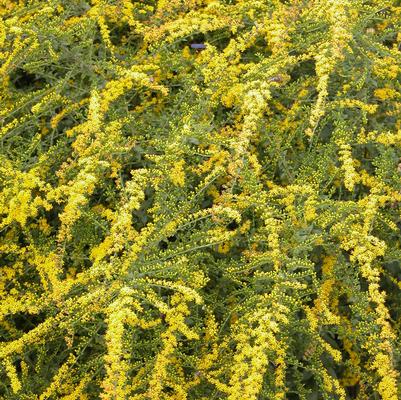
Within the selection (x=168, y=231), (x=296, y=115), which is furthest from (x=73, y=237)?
(x=296, y=115)

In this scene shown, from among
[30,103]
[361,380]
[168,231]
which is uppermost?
[30,103]

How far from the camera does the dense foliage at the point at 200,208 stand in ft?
9.17

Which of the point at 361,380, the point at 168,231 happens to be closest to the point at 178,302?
the point at 168,231

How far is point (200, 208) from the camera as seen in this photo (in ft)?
11.3

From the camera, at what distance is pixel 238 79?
3559 mm

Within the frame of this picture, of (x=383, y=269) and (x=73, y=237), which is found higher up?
(x=73, y=237)

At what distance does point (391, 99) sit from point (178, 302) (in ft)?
5.85

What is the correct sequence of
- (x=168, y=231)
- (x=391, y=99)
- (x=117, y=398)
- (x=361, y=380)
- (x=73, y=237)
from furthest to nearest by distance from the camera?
(x=391, y=99), (x=73, y=237), (x=361, y=380), (x=168, y=231), (x=117, y=398)

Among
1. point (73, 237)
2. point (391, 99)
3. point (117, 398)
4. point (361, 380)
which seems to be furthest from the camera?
point (391, 99)

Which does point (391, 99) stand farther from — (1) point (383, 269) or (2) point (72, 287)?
(2) point (72, 287)

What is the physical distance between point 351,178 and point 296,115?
672mm

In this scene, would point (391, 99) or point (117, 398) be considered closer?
point (117, 398)

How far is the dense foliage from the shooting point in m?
2.79

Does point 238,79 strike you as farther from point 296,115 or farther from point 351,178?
point 351,178
